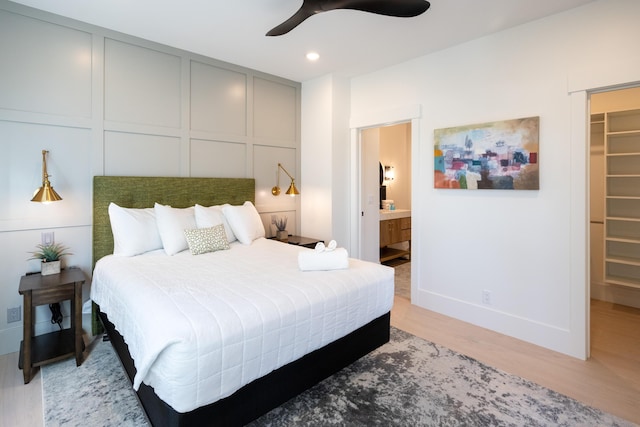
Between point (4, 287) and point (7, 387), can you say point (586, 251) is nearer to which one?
point (7, 387)

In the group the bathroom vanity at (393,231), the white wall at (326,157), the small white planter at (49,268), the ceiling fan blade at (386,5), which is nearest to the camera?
the ceiling fan blade at (386,5)

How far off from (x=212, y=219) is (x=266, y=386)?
6.17 feet

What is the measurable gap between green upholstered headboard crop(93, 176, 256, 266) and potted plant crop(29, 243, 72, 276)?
11.0 inches

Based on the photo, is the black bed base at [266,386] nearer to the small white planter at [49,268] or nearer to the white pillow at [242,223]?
the small white planter at [49,268]

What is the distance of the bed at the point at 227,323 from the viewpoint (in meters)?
1.44

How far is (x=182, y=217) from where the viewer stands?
10.1ft

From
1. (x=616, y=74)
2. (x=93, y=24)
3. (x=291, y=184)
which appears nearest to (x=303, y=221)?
(x=291, y=184)

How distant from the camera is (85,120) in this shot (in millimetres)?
2873

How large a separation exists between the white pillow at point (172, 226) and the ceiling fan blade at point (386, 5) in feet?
6.97

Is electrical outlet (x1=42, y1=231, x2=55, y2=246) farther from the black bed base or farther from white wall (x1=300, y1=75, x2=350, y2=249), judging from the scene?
white wall (x1=300, y1=75, x2=350, y2=249)

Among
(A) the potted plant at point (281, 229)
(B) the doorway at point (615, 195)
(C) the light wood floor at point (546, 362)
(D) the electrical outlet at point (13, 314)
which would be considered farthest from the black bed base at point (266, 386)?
(B) the doorway at point (615, 195)

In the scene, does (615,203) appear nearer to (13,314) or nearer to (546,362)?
(546,362)

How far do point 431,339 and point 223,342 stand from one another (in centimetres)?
206

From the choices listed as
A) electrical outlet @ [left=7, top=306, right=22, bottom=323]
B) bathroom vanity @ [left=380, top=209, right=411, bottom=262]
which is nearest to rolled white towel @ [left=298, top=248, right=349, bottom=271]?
electrical outlet @ [left=7, top=306, right=22, bottom=323]
